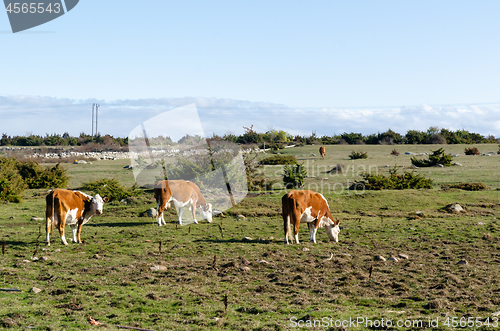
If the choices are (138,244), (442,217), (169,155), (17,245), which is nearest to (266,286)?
(138,244)

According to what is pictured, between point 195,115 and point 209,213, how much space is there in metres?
4.26

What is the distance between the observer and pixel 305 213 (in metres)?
13.8

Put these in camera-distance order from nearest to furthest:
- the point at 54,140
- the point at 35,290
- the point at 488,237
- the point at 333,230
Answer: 1. the point at 35,290
2. the point at 333,230
3. the point at 488,237
4. the point at 54,140

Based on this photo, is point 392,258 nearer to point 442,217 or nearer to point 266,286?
point 266,286

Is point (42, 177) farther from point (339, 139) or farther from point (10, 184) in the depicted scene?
point (339, 139)

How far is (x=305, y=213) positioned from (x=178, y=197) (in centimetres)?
582

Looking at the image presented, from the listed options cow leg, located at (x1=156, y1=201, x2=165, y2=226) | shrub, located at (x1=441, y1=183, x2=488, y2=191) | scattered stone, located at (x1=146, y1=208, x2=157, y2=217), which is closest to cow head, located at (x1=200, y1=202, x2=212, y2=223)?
cow leg, located at (x1=156, y1=201, x2=165, y2=226)

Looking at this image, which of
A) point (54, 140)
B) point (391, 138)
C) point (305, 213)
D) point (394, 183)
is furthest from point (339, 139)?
point (305, 213)

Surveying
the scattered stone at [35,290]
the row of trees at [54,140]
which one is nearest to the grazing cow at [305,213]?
the scattered stone at [35,290]

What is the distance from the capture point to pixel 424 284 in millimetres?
9625

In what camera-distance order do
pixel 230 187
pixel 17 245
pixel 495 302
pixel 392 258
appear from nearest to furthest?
pixel 495 302, pixel 392 258, pixel 17 245, pixel 230 187

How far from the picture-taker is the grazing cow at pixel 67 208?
501 inches

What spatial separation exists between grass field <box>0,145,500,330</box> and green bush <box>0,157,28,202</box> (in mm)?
4407

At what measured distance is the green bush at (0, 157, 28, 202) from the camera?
2373 centimetres
